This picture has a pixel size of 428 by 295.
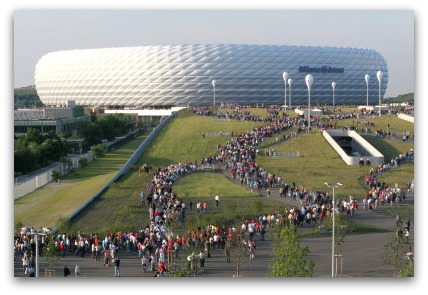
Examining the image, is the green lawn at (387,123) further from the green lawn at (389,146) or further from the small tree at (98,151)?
the small tree at (98,151)

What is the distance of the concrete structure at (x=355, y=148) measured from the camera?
41.1m

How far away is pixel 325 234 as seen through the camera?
26344 mm

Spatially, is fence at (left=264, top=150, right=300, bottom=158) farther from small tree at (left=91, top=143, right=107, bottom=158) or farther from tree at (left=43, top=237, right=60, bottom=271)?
tree at (left=43, top=237, right=60, bottom=271)

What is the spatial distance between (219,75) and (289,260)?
94638mm

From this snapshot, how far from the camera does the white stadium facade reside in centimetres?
11306

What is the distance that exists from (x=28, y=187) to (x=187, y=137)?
20261mm

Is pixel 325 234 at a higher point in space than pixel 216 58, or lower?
lower

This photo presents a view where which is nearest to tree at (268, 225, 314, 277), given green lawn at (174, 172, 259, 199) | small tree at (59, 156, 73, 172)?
green lawn at (174, 172, 259, 199)

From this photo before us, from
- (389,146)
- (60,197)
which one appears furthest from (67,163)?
(389,146)

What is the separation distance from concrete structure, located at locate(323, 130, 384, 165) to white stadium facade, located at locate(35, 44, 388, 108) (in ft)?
201

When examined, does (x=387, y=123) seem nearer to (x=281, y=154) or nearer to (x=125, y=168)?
(x=281, y=154)

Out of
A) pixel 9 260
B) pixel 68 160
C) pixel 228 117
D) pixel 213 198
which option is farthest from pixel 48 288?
A: pixel 228 117

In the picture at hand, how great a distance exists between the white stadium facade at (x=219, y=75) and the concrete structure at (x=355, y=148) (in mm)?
61300

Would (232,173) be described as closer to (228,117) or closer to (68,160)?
(68,160)
